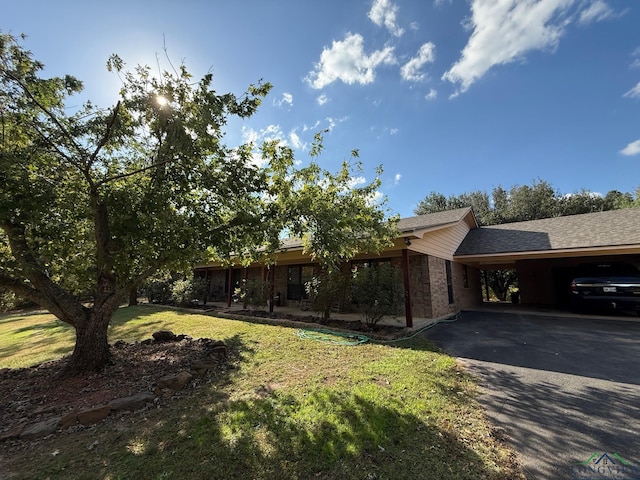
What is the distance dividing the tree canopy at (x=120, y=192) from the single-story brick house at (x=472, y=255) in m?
4.22

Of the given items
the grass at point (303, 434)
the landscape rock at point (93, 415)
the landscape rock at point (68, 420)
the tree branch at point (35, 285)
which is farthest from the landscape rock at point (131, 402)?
the tree branch at point (35, 285)

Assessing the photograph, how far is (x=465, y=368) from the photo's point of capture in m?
5.13

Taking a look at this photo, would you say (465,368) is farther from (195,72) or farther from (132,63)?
(132,63)

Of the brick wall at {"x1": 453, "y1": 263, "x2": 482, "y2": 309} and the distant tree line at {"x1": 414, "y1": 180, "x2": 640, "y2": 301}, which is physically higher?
the distant tree line at {"x1": 414, "y1": 180, "x2": 640, "y2": 301}

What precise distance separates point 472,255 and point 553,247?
A: 2764 millimetres

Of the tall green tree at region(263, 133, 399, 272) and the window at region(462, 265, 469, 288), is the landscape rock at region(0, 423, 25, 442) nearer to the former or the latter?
the tall green tree at region(263, 133, 399, 272)

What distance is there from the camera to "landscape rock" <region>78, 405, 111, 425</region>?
137 inches

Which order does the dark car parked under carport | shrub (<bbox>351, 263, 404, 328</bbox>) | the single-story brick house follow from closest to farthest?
shrub (<bbox>351, 263, 404, 328</bbox>), the dark car parked under carport, the single-story brick house

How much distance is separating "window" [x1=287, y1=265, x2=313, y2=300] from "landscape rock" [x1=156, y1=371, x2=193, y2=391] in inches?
386

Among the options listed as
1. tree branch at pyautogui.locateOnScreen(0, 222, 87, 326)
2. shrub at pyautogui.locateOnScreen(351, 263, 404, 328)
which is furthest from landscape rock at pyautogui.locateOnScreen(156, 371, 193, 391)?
shrub at pyautogui.locateOnScreen(351, 263, 404, 328)

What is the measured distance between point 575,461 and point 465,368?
2.69 meters

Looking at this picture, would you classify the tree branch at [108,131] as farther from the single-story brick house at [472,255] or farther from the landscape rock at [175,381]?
the single-story brick house at [472,255]

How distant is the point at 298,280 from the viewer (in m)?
14.9

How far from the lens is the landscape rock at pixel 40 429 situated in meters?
3.19
